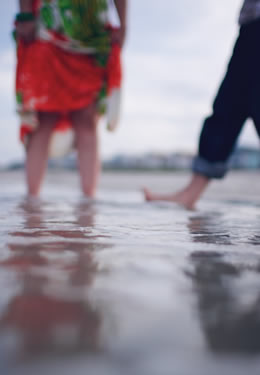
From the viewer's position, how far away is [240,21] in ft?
4.25

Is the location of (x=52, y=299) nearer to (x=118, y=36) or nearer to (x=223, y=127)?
(x=223, y=127)

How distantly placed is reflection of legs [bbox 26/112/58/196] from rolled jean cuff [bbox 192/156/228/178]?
90 cm

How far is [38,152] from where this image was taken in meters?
2.02

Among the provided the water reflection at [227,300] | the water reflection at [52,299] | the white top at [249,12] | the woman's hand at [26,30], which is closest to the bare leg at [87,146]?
the woman's hand at [26,30]

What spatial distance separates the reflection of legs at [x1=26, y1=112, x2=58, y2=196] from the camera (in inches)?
78.6

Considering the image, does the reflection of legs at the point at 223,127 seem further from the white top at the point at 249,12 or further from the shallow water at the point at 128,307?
the shallow water at the point at 128,307

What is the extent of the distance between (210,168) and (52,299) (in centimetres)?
131

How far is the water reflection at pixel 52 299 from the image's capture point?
28 cm

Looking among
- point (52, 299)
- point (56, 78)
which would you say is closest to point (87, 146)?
point (56, 78)

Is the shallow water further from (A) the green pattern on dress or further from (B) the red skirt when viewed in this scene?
(A) the green pattern on dress

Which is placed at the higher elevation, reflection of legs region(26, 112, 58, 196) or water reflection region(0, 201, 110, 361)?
water reflection region(0, 201, 110, 361)

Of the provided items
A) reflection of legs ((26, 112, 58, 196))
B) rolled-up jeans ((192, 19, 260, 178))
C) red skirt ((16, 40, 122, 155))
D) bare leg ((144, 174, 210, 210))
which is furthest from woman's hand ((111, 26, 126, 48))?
bare leg ((144, 174, 210, 210))

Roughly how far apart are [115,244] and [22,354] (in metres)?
0.40

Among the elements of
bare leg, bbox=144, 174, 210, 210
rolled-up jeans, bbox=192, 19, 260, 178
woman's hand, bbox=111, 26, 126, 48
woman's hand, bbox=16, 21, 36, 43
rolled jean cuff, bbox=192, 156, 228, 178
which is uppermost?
woman's hand, bbox=16, 21, 36, 43
